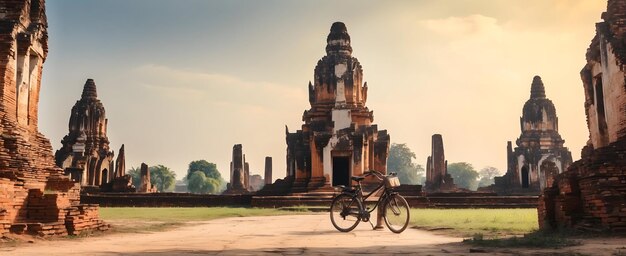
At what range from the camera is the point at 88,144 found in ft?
125

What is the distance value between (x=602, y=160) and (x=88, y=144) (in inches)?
1404

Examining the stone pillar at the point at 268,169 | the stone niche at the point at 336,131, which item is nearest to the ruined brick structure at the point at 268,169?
the stone pillar at the point at 268,169

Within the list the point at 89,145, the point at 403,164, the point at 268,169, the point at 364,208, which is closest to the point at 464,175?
the point at 403,164

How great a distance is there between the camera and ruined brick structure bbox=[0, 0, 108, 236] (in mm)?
8641

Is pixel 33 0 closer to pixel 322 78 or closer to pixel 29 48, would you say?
pixel 29 48

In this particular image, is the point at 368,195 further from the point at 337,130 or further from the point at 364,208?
the point at 337,130

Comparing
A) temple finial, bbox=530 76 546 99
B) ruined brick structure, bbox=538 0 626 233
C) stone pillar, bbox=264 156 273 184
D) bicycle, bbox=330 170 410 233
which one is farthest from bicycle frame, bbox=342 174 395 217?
stone pillar, bbox=264 156 273 184

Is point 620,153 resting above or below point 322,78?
below

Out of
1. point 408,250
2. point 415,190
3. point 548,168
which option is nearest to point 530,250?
point 408,250

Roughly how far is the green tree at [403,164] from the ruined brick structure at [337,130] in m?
75.5

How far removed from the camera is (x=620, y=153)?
8367mm

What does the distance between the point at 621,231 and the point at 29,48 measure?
10800 millimetres

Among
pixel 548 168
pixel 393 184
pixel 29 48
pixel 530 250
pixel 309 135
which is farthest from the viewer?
pixel 548 168

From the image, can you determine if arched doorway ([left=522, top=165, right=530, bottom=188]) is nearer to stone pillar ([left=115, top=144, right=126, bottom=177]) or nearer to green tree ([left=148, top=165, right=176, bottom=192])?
stone pillar ([left=115, top=144, right=126, bottom=177])
